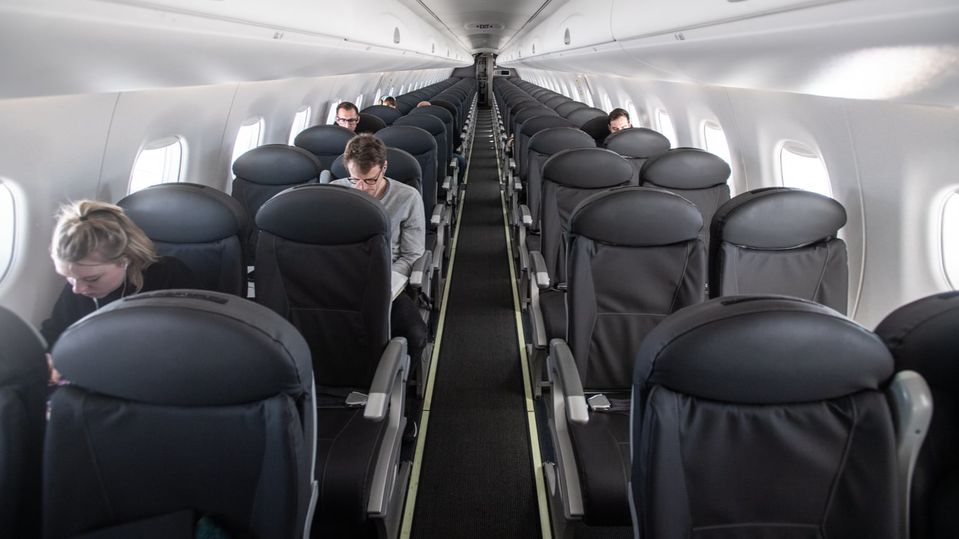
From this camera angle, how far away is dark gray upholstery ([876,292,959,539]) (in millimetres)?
1493

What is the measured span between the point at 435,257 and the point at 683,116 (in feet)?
13.9

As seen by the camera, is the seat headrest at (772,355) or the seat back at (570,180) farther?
the seat back at (570,180)

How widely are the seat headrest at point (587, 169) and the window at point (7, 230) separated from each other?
3.31m

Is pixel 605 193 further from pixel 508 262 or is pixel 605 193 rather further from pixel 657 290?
pixel 508 262

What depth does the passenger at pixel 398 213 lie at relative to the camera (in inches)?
143

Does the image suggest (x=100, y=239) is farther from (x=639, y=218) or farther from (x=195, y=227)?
(x=639, y=218)

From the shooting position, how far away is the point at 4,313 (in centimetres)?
143

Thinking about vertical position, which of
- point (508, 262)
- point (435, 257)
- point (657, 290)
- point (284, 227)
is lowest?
point (508, 262)

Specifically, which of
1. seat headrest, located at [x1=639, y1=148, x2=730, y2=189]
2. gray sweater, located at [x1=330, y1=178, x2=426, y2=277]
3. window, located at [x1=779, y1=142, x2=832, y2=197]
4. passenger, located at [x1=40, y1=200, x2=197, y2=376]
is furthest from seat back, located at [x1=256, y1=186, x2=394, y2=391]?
window, located at [x1=779, y1=142, x2=832, y2=197]

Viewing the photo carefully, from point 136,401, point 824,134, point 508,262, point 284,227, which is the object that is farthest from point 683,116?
point 136,401

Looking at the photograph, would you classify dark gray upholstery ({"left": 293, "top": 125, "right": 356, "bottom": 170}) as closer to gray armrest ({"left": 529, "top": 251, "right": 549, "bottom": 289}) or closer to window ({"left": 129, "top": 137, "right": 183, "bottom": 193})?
window ({"left": 129, "top": 137, "right": 183, "bottom": 193})

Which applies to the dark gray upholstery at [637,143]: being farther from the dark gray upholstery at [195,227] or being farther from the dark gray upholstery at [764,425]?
the dark gray upholstery at [764,425]

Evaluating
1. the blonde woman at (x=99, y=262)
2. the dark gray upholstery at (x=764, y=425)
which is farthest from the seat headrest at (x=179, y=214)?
the dark gray upholstery at (x=764, y=425)

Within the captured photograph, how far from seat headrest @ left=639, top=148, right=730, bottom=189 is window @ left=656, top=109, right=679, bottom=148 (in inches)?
142
